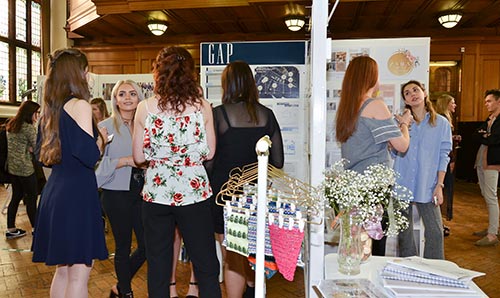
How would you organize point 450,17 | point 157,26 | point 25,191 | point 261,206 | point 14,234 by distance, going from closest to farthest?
point 261,206 < point 25,191 < point 14,234 < point 450,17 < point 157,26

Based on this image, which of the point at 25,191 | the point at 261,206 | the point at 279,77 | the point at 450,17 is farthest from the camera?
the point at 450,17

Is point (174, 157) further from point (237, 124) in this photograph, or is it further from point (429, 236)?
point (429, 236)

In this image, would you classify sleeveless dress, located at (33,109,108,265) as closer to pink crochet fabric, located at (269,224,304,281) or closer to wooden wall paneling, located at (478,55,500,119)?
pink crochet fabric, located at (269,224,304,281)

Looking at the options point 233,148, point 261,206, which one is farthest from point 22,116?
point 261,206

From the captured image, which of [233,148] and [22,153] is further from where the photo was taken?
[22,153]

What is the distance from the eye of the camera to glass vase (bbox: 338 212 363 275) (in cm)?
168

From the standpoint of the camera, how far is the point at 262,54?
3.92 m

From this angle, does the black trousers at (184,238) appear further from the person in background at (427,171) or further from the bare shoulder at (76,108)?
the person in background at (427,171)

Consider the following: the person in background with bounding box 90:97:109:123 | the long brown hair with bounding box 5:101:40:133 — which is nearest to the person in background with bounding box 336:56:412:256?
the person in background with bounding box 90:97:109:123

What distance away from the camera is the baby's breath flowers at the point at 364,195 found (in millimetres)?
1555

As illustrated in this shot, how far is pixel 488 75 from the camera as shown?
31.5 ft

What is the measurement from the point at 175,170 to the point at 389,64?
A: 2305 mm

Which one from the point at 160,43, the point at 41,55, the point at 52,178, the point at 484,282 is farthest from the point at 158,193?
the point at 41,55

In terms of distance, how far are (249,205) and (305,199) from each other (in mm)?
207
